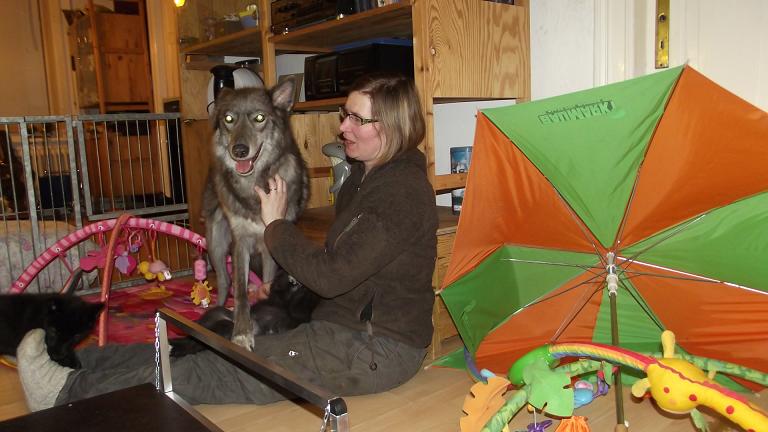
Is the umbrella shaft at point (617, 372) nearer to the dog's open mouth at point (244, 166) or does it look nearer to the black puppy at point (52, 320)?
the dog's open mouth at point (244, 166)

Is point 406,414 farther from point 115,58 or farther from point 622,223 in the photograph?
point 115,58

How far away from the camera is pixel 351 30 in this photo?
3.00 metres

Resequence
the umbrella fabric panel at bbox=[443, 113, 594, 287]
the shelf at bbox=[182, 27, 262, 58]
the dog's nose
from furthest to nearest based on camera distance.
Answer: the shelf at bbox=[182, 27, 262, 58], the dog's nose, the umbrella fabric panel at bbox=[443, 113, 594, 287]

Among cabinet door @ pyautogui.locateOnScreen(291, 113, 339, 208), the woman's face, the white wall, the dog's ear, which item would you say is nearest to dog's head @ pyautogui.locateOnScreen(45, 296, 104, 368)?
the dog's ear

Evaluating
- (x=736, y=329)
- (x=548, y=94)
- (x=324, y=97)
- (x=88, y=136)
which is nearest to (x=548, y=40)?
(x=548, y=94)

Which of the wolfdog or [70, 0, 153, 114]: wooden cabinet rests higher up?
[70, 0, 153, 114]: wooden cabinet

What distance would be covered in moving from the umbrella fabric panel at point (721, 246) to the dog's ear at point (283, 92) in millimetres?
1556

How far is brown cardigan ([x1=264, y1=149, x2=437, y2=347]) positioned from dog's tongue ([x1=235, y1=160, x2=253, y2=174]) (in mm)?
499

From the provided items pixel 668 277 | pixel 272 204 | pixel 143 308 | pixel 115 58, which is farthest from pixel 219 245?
pixel 115 58

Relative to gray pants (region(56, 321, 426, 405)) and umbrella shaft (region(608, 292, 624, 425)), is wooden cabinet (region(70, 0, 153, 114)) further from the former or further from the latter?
umbrella shaft (region(608, 292, 624, 425))

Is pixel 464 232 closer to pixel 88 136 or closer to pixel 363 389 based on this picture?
pixel 363 389

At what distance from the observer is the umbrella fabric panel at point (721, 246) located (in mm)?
1269

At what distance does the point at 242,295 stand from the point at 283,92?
87 cm

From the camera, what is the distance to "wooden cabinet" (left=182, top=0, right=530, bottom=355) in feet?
7.95
